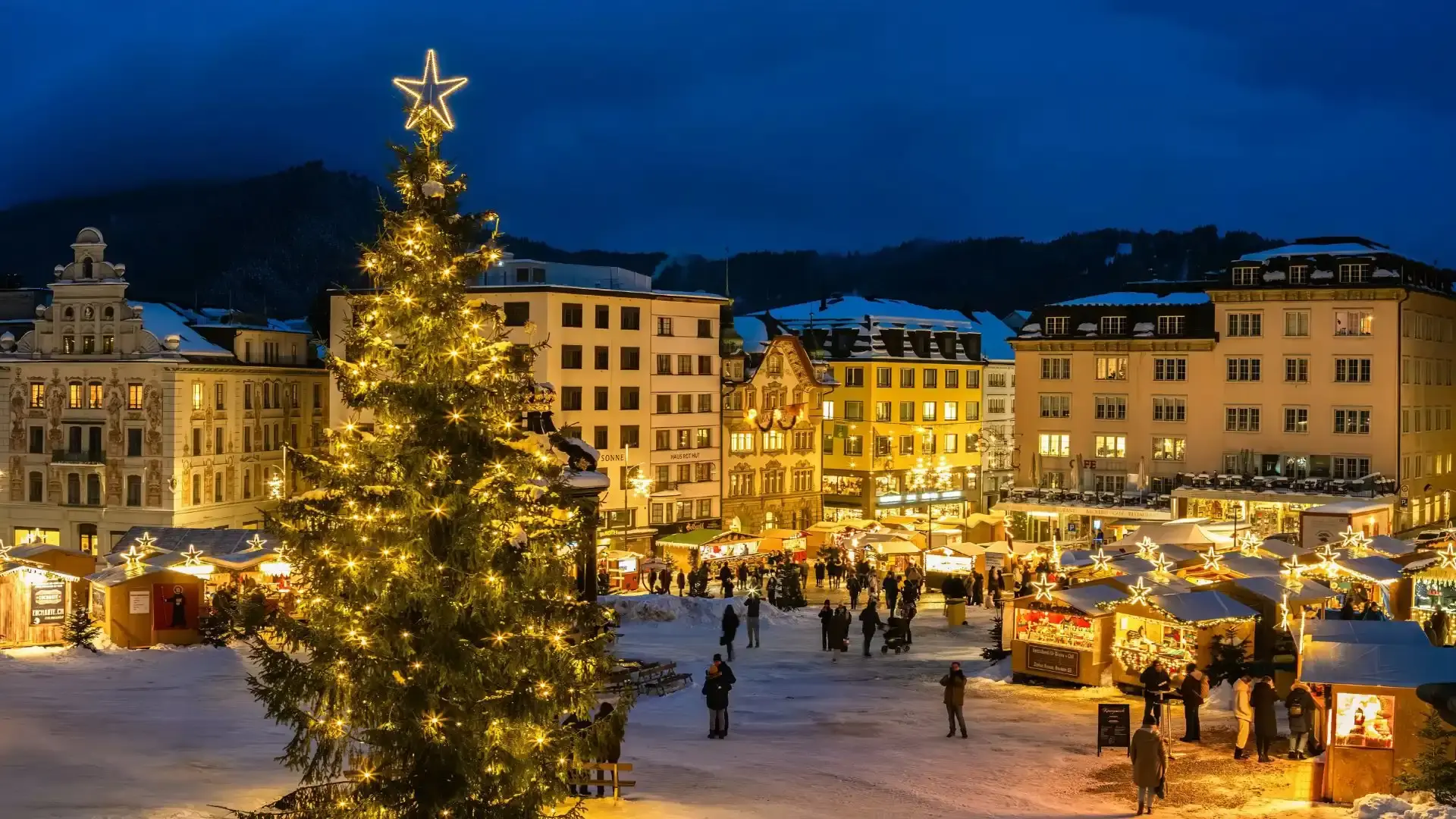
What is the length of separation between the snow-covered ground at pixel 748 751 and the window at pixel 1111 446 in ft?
135

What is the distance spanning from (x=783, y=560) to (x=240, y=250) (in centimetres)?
11546

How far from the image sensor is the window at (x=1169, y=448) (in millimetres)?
Result: 73500

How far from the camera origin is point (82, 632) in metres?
35.8

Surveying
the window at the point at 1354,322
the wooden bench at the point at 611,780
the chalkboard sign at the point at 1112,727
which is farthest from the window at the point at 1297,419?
the wooden bench at the point at 611,780

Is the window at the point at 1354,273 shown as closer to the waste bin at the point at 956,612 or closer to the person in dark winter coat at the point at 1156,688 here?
the waste bin at the point at 956,612

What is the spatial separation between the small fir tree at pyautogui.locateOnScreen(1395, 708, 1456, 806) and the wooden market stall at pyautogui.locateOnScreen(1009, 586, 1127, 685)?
11.3 meters

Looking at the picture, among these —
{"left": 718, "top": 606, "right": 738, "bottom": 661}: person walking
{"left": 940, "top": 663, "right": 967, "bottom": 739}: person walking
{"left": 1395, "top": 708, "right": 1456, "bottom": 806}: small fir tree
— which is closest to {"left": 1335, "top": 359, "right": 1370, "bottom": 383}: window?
{"left": 718, "top": 606, "right": 738, "bottom": 661}: person walking

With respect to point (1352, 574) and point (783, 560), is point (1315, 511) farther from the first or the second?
point (783, 560)

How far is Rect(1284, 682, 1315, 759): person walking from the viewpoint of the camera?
24.3m

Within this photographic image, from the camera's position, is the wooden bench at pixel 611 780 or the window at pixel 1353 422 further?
the window at pixel 1353 422

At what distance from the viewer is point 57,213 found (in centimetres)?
15438

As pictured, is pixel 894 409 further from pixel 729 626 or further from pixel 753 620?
pixel 729 626

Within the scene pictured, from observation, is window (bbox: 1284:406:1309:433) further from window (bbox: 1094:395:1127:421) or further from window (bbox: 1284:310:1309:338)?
window (bbox: 1094:395:1127:421)

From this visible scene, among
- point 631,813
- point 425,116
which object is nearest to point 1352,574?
point 631,813
